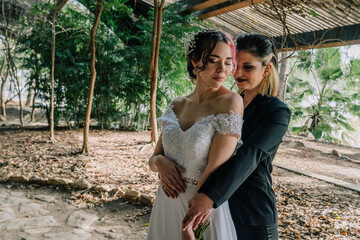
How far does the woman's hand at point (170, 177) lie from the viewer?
1339mm

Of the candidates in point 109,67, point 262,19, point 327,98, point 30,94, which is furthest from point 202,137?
point 30,94

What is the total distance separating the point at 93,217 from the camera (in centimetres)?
351

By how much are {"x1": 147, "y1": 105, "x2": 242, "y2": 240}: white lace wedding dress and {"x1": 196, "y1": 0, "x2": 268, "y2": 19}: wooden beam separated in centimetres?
456

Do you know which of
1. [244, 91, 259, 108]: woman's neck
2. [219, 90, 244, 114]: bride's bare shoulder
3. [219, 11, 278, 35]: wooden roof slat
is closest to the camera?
[219, 90, 244, 114]: bride's bare shoulder

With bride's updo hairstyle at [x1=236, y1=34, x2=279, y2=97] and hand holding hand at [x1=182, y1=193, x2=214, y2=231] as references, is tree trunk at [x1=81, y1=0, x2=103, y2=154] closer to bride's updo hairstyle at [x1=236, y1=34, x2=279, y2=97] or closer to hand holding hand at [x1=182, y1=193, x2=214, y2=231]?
bride's updo hairstyle at [x1=236, y1=34, x2=279, y2=97]

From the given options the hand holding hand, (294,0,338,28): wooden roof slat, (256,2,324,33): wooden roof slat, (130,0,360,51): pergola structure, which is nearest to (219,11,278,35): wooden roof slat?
(130,0,360,51): pergola structure

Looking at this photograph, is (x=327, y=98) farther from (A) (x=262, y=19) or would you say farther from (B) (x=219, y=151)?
(B) (x=219, y=151)

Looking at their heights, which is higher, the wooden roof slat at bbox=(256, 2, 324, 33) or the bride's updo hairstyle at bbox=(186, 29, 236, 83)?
the wooden roof slat at bbox=(256, 2, 324, 33)

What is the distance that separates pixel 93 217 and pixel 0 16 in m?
10.5

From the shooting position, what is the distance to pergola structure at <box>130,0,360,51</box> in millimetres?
4723

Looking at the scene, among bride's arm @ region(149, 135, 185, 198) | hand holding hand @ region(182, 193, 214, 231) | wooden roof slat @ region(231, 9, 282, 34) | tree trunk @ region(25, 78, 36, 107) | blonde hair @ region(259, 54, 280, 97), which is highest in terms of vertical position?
wooden roof slat @ region(231, 9, 282, 34)

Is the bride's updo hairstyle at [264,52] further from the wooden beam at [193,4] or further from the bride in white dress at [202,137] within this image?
the wooden beam at [193,4]

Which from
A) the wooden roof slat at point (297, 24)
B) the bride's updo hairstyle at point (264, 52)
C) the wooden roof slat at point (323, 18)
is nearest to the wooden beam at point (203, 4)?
the wooden roof slat at point (297, 24)

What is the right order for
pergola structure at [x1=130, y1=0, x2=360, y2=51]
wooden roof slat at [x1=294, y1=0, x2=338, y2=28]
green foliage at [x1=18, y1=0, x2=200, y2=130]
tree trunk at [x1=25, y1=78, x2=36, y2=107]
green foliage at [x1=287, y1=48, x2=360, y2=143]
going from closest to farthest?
pergola structure at [x1=130, y1=0, x2=360, y2=51], wooden roof slat at [x1=294, y1=0, x2=338, y2=28], green foliage at [x1=18, y1=0, x2=200, y2=130], tree trunk at [x1=25, y1=78, x2=36, y2=107], green foliage at [x1=287, y1=48, x2=360, y2=143]
